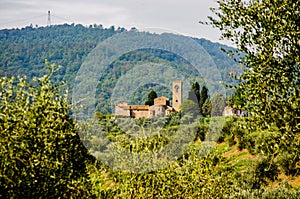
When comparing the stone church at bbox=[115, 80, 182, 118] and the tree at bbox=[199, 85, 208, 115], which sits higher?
the tree at bbox=[199, 85, 208, 115]

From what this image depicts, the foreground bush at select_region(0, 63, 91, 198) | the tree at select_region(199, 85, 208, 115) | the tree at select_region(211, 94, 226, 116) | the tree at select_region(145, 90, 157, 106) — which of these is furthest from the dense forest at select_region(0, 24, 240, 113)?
the tree at select_region(211, 94, 226, 116)

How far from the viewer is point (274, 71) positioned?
9375 mm

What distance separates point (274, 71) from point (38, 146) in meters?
5.43

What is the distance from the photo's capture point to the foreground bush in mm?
6906

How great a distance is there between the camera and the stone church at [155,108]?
139 feet

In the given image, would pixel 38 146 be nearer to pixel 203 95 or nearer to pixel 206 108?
pixel 206 108

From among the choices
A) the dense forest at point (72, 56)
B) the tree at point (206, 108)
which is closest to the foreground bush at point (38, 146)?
the dense forest at point (72, 56)

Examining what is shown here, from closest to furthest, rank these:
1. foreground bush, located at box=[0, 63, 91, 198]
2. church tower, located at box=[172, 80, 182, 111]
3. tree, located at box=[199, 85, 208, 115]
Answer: foreground bush, located at box=[0, 63, 91, 198] → church tower, located at box=[172, 80, 182, 111] → tree, located at box=[199, 85, 208, 115]

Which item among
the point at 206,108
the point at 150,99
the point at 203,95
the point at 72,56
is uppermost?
the point at 72,56

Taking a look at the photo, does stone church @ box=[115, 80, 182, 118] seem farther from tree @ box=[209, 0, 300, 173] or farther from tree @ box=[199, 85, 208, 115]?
tree @ box=[209, 0, 300, 173]

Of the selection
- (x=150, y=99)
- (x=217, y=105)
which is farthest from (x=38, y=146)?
(x=217, y=105)

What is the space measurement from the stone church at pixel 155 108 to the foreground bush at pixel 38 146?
2901 centimetres

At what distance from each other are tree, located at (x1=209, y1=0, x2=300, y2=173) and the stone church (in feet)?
92.3

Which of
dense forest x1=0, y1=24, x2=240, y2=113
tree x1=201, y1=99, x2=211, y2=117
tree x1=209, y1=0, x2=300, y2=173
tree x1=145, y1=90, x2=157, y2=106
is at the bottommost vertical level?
tree x1=201, y1=99, x2=211, y2=117
